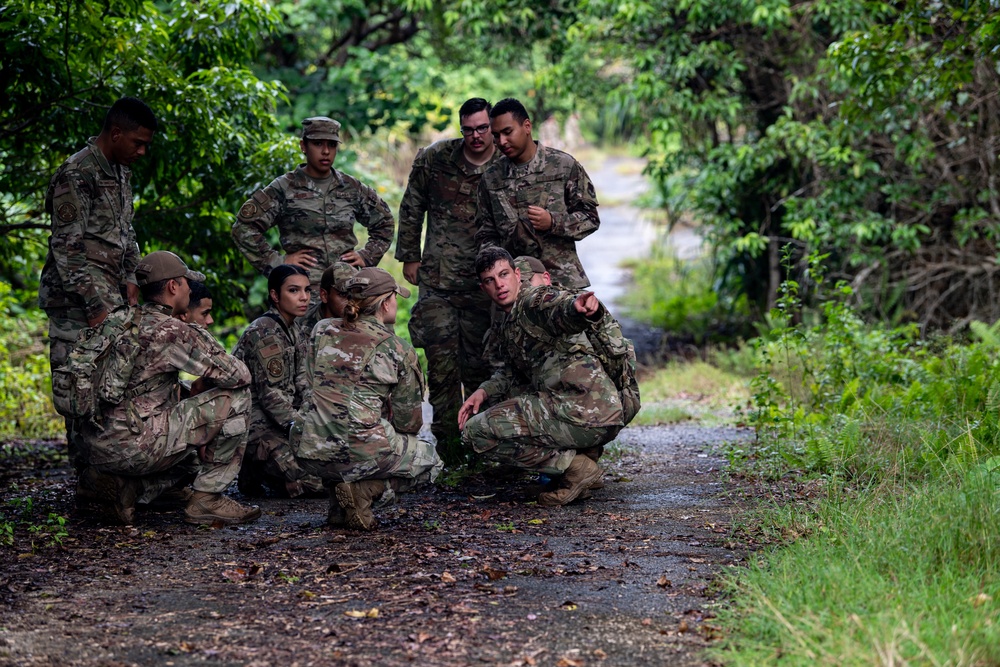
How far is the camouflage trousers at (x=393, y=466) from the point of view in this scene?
5.27 meters

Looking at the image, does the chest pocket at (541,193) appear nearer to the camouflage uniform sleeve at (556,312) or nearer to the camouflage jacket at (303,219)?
the camouflage uniform sleeve at (556,312)

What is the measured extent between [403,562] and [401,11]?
34.2 ft

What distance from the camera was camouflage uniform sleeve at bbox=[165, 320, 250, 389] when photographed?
5402 mm

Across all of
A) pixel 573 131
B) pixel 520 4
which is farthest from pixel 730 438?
pixel 573 131

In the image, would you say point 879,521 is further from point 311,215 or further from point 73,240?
point 73,240

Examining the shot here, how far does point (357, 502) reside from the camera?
5.34m

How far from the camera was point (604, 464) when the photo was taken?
7.28 metres

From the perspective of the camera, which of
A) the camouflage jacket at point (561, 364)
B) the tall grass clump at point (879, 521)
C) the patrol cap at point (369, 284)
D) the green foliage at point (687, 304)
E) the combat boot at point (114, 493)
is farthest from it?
the green foliage at point (687, 304)

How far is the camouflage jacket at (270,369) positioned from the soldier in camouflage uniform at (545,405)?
3.84 ft

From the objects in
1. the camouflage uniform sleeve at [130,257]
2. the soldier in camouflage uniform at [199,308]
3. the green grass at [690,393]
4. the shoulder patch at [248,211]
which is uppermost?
the shoulder patch at [248,211]

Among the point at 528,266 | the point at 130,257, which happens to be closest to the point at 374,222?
the point at 528,266

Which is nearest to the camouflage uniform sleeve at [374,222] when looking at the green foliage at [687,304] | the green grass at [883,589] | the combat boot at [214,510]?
the combat boot at [214,510]

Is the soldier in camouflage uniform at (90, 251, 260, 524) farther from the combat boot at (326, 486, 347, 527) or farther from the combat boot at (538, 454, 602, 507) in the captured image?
the combat boot at (538, 454, 602, 507)

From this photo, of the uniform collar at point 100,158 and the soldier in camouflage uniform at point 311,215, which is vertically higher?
the uniform collar at point 100,158
